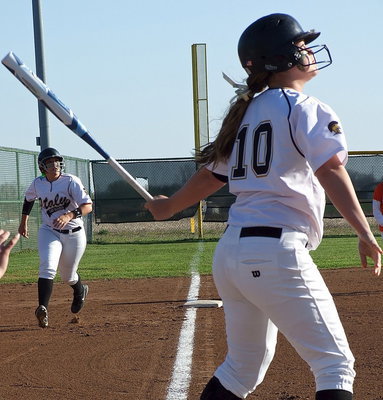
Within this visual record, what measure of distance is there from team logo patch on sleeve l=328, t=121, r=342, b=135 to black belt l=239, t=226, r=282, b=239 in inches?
17.8

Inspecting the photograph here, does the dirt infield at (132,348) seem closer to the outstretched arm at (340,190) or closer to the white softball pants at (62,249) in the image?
the white softball pants at (62,249)

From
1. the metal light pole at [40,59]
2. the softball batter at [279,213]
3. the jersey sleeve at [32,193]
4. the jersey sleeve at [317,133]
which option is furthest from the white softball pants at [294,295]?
the metal light pole at [40,59]

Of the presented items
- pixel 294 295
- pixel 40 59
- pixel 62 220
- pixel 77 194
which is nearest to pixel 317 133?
pixel 294 295

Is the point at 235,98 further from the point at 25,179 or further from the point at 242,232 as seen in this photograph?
the point at 25,179

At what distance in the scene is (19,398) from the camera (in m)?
5.38

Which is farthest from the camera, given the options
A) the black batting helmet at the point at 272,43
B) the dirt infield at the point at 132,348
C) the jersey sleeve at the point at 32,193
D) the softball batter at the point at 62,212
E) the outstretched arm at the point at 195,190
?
the jersey sleeve at the point at 32,193

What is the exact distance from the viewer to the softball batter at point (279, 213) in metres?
3.27

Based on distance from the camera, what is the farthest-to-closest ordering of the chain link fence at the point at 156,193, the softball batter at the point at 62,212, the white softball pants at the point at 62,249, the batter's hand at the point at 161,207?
1. the chain link fence at the point at 156,193
2. the softball batter at the point at 62,212
3. the white softball pants at the point at 62,249
4. the batter's hand at the point at 161,207

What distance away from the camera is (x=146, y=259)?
17.1 meters

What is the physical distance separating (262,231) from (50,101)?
1592 mm

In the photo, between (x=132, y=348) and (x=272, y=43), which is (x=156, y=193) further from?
(x=272, y=43)

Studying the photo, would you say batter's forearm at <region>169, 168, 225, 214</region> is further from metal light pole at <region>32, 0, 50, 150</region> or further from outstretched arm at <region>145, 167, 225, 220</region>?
metal light pole at <region>32, 0, 50, 150</region>

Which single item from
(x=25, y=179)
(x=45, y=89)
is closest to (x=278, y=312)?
(x=45, y=89)

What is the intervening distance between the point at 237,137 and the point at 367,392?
2.41 metres
